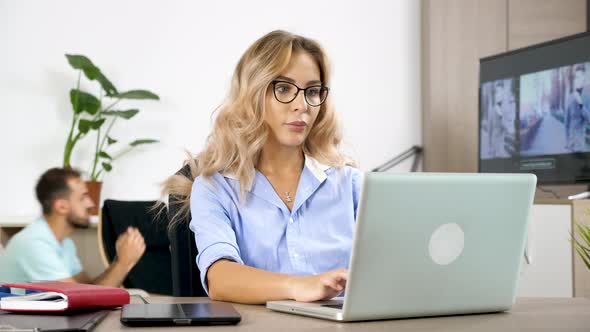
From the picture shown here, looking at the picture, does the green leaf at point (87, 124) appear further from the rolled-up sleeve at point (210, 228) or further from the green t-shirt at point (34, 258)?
the rolled-up sleeve at point (210, 228)

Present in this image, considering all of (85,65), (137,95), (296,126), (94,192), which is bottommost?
(94,192)

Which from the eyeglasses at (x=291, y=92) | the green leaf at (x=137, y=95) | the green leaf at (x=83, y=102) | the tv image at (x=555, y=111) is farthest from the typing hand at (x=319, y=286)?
the green leaf at (x=83, y=102)

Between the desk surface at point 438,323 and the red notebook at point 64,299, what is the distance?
35 millimetres

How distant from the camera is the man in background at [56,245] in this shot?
3.06 m

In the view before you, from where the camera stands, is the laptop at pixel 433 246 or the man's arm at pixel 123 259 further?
the man's arm at pixel 123 259

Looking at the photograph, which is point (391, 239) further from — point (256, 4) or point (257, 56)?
point (256, 4)

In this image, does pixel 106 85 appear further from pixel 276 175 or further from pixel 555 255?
pixel 276 175

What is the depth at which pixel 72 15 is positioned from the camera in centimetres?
508

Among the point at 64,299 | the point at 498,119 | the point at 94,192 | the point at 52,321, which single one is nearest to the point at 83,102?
the point at 94,192

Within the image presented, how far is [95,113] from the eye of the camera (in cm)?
485

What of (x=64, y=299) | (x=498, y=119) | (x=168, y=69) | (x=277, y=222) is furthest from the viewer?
(x=168, y=69)

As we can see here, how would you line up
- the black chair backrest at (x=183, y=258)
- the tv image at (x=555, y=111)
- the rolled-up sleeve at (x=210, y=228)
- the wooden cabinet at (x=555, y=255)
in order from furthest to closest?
the tv image at (x=555, y=111) < the wooden cabinet at (x=555, y=255) < the black chair backrest at (x=183, y=258) < the rolled-up sleeve at (x=210, y=228)

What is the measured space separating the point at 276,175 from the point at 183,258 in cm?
33

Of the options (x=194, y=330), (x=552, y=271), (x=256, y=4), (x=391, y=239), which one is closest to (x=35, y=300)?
(x=194, y=330)
